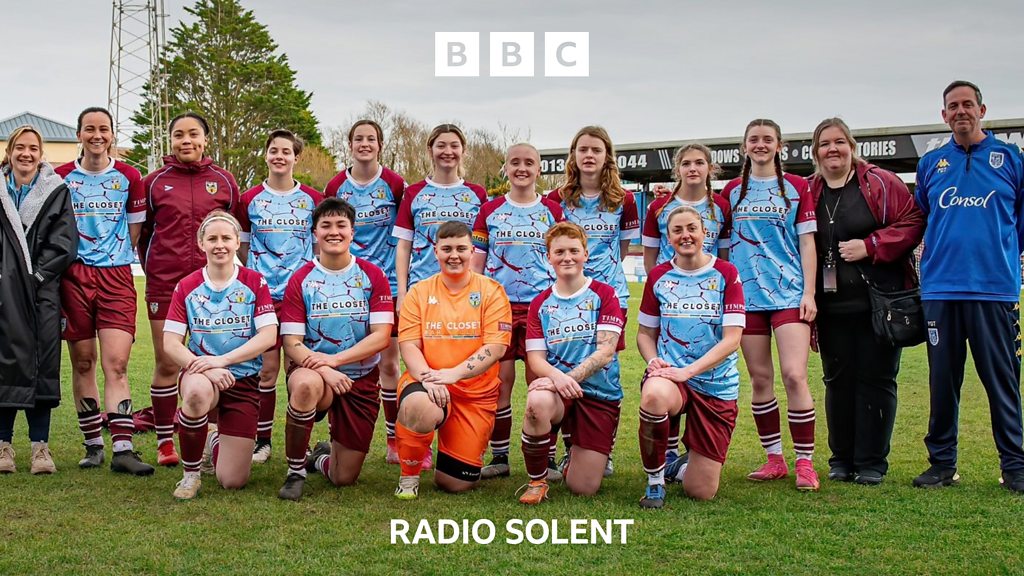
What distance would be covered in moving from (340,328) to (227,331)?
576mm

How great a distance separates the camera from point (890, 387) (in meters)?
5.06

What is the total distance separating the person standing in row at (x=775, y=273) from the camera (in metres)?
4.92

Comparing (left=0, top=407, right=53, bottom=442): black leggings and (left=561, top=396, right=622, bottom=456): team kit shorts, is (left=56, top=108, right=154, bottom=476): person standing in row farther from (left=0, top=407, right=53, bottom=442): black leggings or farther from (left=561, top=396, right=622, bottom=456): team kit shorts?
(left=561, top=396, right=622, bottom=456): team kit shorts

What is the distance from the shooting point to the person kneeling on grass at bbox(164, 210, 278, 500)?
4820 mm

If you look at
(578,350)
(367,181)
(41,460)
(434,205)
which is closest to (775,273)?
(578,350)

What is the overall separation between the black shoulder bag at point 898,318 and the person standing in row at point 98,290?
412cm

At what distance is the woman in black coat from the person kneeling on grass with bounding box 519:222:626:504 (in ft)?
8.75

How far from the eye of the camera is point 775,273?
495 centimetres

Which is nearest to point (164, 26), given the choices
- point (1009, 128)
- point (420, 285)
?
point (1009, 128)

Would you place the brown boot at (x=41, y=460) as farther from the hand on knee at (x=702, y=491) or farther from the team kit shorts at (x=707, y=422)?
the hand on knee at (x=702, y=491)

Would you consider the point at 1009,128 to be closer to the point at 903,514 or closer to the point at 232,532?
the point at 903,514

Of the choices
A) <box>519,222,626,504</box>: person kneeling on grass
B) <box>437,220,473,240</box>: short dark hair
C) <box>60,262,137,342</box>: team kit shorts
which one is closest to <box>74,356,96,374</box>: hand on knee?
<box>60,262,137,342</box>: team kit shorts

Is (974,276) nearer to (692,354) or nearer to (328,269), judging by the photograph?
(692,354)

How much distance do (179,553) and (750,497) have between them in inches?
104
